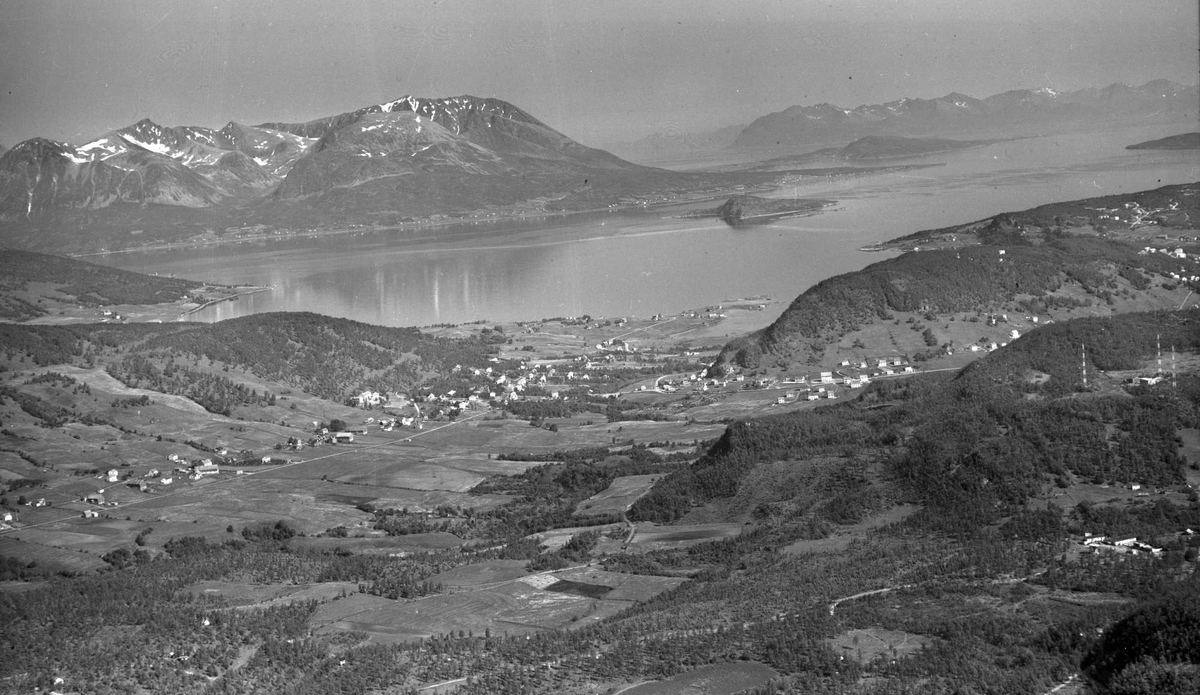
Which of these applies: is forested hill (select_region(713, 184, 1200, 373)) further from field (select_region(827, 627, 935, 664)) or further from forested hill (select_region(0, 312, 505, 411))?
field (select_region(827, 627, 935, 664))

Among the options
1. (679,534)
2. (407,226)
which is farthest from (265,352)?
(407,226)

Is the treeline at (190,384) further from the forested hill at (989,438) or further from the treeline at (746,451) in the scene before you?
the forested hill at (989,438)

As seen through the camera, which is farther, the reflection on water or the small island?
the small island

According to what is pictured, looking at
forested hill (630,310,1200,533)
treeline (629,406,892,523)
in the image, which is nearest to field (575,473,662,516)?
treeline (629,406,892,523)

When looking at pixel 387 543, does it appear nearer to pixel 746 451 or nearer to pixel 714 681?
pixel 746 451

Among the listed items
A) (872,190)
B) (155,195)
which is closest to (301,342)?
(872,190)

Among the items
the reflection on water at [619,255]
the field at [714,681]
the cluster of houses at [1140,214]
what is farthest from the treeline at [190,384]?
the cluster of houses at [1140,214]

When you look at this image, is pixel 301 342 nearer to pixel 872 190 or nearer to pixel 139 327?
pixel 139 327
